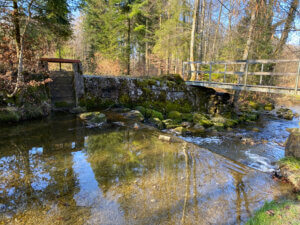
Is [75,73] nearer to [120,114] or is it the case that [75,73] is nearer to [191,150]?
[120,114]

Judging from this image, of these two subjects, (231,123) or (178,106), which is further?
(178,106)

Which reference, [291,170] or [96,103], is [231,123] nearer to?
[291,170]

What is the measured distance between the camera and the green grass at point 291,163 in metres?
4.35

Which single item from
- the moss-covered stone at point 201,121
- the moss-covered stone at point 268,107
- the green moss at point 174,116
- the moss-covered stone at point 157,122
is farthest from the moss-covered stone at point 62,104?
the moss-covered stone at point 268,107

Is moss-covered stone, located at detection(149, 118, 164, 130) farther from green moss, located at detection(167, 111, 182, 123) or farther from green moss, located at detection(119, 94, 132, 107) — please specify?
green moss, located at detection(119, 94, 132, 107)

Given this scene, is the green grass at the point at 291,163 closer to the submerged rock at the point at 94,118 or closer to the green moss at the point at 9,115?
the submerged rock at the point at 94,118

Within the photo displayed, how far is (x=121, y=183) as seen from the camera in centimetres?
376

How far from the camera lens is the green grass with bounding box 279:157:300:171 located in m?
4.35

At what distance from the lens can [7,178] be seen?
372 centimetres

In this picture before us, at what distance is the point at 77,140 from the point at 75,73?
15.3 ft

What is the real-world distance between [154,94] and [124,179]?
24.8 ft

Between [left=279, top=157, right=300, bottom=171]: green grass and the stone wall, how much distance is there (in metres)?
6.85

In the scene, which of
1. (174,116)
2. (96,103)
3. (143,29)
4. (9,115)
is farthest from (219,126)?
(143,29)

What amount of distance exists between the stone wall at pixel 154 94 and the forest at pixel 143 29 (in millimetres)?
2690
